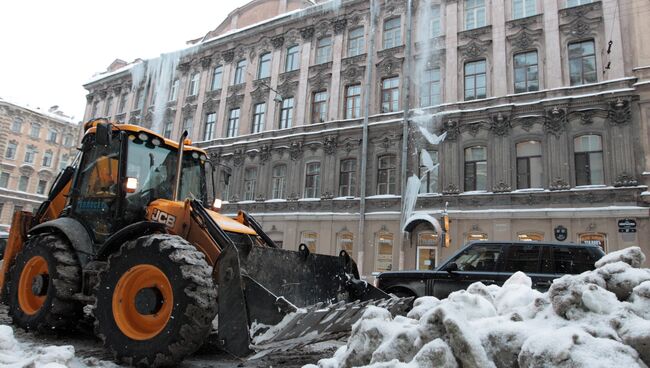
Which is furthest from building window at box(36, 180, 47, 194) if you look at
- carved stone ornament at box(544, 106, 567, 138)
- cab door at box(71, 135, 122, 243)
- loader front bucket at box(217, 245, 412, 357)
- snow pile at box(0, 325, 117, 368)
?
loader front bucket at box(217, 245, 412, 357)

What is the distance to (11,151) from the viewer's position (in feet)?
161

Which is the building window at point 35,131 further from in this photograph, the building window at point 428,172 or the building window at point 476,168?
the building window at point 476,168

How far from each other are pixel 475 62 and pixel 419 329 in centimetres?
1802

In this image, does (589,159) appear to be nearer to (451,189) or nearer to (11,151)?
(451,189)

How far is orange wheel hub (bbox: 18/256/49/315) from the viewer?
5.88 m

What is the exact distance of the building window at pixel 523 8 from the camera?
1823 centimetres

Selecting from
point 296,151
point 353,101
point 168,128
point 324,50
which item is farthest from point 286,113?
point 168,128

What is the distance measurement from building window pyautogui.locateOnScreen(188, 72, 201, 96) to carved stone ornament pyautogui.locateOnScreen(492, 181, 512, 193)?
20.1 meters

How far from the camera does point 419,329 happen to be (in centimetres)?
333

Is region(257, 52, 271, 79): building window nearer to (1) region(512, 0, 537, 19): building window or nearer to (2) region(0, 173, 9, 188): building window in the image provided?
(1) region(512, 0, 537, 19): building window

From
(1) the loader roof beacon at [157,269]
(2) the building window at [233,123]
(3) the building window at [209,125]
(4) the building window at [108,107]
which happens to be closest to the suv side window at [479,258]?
(1) the loader roof beacon at [157,269]

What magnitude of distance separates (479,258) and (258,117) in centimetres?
1911

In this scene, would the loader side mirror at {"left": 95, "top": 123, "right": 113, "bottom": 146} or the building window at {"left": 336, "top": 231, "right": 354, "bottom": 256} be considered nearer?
the loader side mirror at {"left": 95, "top": 123, "right": 113, "bottom": 146}

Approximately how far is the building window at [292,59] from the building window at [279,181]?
5.84m
